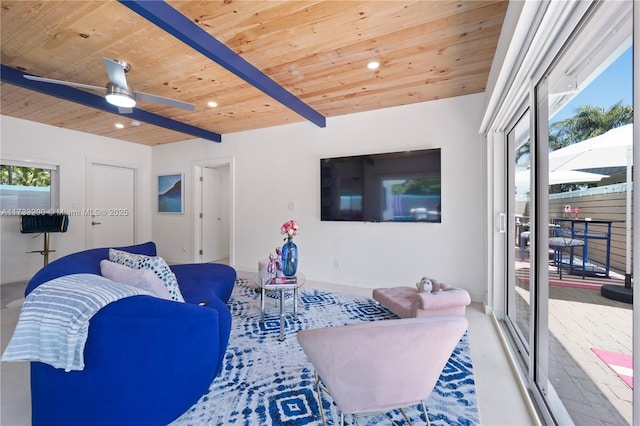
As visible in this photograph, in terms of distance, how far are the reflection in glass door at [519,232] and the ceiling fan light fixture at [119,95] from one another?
3.13 meters

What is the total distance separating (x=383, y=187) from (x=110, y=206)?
518 cm

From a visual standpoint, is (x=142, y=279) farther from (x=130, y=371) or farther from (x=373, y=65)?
(x=373, y=65)

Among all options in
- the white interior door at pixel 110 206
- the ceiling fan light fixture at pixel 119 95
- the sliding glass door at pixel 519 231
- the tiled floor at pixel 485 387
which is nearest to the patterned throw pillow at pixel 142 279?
the tiled floor at pixel 485 387

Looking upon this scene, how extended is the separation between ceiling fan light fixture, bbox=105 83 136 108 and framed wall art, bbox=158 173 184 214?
10.4ft

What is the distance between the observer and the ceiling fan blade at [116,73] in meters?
2.00

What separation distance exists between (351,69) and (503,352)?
2725mm

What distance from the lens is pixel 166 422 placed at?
52.3 inches

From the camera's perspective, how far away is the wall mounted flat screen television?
3242 mm

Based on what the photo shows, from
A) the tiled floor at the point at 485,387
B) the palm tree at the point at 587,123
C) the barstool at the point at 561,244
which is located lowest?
the tiled floor at the point at 485,387

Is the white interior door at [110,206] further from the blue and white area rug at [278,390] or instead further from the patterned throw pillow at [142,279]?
the patterned throw pillow at [142,279]

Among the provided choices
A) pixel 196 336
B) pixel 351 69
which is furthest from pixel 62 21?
pixel 196 336

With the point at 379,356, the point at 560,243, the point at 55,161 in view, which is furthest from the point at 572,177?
the point at 55,161

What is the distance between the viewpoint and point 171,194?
545 cm

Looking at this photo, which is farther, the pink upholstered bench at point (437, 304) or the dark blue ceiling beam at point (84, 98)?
the dark blue ceiling beam at point (84, 98)
